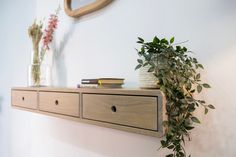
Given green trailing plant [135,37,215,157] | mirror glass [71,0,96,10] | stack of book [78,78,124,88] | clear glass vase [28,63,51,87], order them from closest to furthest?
green trailing plant [135,37,215,157] < stack of book [78,78,124,88] < mirror glass [71,0,96,10] < clear glass vase [28,63,51,87]

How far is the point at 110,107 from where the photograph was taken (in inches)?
36.0

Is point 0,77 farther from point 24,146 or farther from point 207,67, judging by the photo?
point 207,67

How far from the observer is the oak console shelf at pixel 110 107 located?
76 centimetres

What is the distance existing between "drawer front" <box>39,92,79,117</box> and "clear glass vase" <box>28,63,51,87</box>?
208 millimetres

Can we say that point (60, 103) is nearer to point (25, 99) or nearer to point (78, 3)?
point (25, 99)

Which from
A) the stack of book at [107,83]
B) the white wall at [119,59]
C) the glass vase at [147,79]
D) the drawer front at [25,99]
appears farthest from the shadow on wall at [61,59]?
the glass vase at [147,79]

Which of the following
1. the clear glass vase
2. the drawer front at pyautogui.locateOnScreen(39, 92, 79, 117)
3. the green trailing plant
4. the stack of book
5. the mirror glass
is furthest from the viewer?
the clear glass vase

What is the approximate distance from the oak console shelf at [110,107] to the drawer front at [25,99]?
0.03m

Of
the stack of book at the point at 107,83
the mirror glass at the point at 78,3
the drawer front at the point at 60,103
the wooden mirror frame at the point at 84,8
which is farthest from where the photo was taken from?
the mirror glass at the point at 78,3

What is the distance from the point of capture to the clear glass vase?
4.99ft

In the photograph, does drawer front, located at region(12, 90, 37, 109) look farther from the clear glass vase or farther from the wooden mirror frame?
the wooden mirror frame

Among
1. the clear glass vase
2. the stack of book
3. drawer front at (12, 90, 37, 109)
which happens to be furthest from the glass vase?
the clear glass vase

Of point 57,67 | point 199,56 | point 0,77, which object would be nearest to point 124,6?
point 199,56

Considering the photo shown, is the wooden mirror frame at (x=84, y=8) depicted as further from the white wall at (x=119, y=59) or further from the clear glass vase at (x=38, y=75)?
the clear glass vase at (x=38, y=75)
